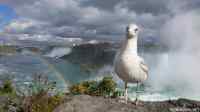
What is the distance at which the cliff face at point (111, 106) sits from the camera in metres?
9.07

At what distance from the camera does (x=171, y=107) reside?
34.4ft

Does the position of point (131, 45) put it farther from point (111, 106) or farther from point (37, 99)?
point (37, 99)

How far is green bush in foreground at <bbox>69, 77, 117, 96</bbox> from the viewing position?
12593mm

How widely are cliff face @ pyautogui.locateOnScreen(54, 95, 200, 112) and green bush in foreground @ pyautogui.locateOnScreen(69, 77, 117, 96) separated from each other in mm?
2211

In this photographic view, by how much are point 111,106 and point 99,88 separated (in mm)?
3546

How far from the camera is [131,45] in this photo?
961 centimetres

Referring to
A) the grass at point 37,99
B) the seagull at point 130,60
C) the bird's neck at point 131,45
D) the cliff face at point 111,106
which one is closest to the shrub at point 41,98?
the grass at point 37,99

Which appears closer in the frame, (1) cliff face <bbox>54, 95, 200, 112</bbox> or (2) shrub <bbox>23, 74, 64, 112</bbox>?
(1) cliff face <bbox>54, 95, 200, 112</bbox>

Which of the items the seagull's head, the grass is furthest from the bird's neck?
the grass

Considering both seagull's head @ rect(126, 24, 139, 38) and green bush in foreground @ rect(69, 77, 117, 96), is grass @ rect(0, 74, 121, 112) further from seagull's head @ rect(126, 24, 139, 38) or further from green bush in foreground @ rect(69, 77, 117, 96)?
seagull's head @ rect(126, 24, 139, 38)

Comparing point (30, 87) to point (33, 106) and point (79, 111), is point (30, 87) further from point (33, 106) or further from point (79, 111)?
point (79, 111)

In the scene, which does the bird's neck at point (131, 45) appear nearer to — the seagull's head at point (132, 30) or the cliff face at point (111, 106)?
the seagull's head at point (132, 30)

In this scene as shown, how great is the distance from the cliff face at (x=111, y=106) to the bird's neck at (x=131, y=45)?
136 cm

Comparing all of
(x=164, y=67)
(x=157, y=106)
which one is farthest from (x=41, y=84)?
(x=164, y=67)
